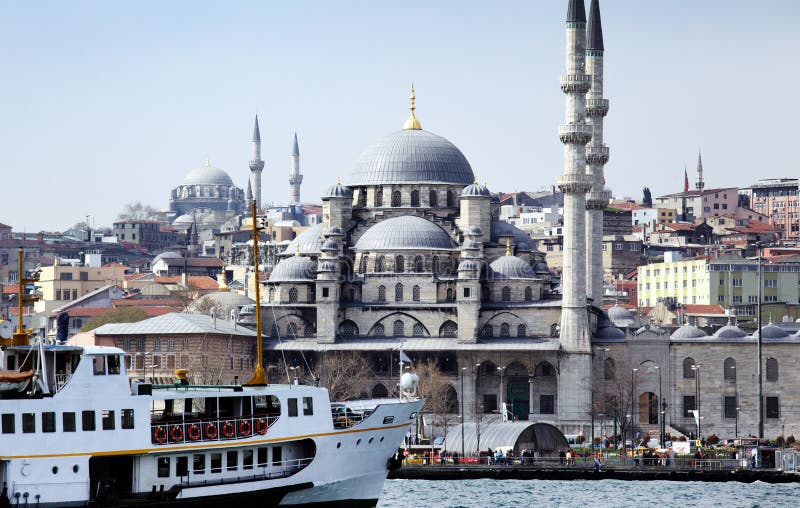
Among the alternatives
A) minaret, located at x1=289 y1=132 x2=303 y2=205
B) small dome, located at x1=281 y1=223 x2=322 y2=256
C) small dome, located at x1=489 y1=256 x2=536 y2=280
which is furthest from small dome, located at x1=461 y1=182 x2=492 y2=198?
minaret, located at x1=289 y1=132 x2=303 y2=205

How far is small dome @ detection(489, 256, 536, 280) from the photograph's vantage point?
272 feet

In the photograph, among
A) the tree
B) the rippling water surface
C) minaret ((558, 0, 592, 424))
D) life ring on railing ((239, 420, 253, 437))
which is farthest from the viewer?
the tree

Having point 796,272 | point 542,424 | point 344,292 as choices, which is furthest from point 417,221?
point 796,272

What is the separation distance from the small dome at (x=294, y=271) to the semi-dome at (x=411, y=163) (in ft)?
17.6

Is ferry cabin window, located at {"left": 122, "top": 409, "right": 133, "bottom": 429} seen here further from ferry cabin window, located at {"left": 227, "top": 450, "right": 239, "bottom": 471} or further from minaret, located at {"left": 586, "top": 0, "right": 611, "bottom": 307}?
minaret, located at {"left": 586, "top": 0, "right": 611, "bottom": 307}

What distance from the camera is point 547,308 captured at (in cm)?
8131

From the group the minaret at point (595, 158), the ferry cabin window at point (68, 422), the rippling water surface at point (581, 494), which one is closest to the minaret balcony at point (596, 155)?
the minaret at point (595, 158)

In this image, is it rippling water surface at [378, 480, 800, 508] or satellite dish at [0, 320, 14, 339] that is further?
rippling water surface at [378, 480, 800, 508]

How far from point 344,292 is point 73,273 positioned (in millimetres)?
35145

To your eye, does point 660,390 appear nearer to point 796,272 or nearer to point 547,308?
point 547,308

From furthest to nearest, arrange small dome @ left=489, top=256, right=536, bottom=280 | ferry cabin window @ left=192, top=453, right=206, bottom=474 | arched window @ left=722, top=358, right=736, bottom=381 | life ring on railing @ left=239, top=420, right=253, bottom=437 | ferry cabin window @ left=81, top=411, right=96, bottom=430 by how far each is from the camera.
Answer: small dome @ left=489, top=256, right=536, bottom=280
arched window @ left=722, top=358, right=736, bottom=381
life ring on railing @ left=239, top=420, right=253, bottom=437
ferry cabin window @ left=192, top=453, right=206, bottom=474
ferry cabin window @ left=81, top=411, right=96, bottom=430

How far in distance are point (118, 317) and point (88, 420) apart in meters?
57.0

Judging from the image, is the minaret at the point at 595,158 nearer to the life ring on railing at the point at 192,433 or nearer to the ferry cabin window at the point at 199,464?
the ferry cabin window at the point at 199,464

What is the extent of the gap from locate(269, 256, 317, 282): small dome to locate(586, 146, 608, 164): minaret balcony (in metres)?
12.5
